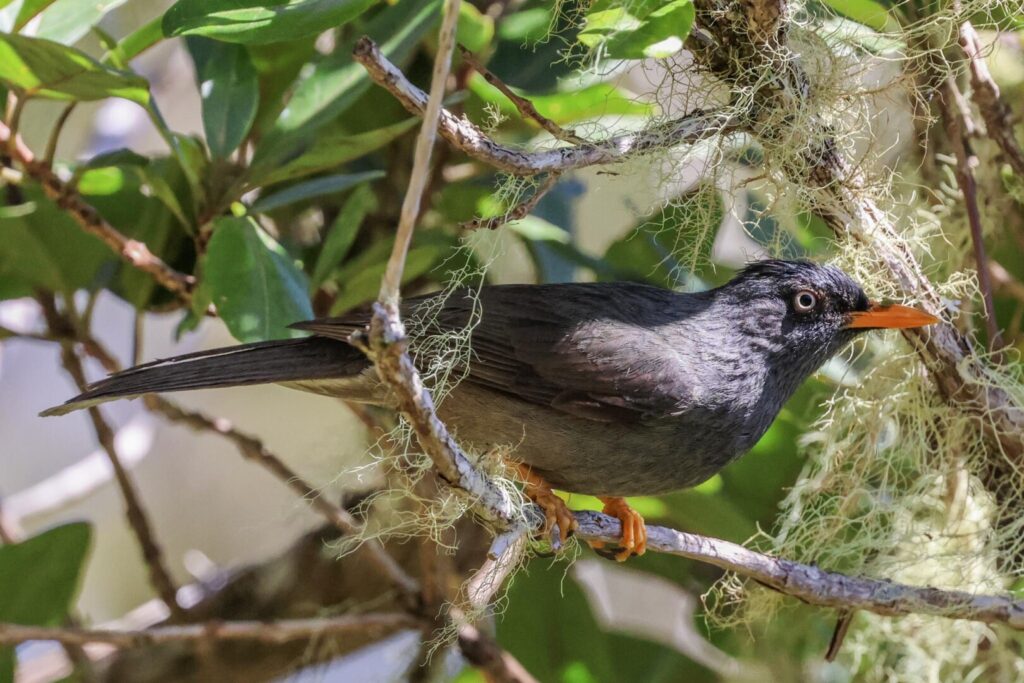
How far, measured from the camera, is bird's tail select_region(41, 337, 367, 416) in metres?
2.79

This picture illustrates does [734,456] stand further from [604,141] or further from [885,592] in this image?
[604,141]

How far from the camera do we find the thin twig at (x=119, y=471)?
3596 millimetres

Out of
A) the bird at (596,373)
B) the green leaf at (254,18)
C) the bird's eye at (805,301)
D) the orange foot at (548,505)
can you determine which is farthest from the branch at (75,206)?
the bird's eye at (805,301)

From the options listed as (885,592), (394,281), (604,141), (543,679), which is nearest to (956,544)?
(885,592)

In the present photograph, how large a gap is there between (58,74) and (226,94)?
0.54m

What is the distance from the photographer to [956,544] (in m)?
3.06

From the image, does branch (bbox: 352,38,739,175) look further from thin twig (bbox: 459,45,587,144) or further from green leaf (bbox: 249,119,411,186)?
green leaf (bbox: 249,119,411,186)

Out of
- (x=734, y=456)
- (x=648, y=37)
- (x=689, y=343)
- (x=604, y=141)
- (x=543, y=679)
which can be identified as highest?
(x=648, y=37)

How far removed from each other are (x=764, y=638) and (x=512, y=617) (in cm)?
84

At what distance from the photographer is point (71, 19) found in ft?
9.43

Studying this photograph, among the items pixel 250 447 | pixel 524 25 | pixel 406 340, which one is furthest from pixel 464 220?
pixel 406 340

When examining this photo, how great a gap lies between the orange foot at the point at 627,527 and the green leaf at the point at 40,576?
4.88 feet

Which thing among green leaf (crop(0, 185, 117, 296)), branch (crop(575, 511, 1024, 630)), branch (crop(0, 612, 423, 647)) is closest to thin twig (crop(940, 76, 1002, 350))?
branch (crop(575, 511, 1024, 630))

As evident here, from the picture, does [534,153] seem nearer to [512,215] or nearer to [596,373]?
[512,215]
